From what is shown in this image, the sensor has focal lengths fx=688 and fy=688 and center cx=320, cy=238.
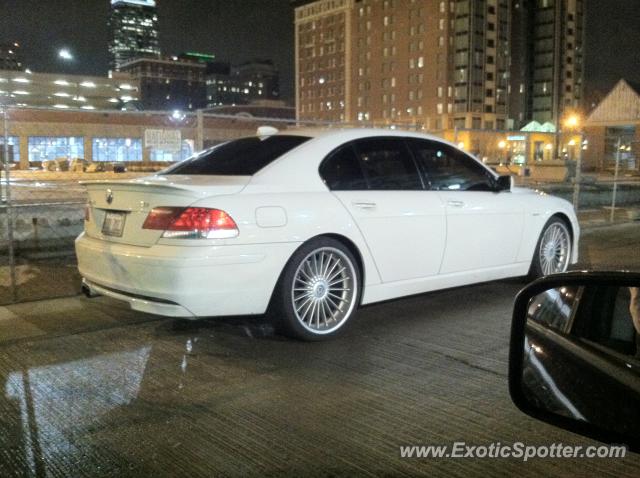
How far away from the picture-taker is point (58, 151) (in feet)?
28.8

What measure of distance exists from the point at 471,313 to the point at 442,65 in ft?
353

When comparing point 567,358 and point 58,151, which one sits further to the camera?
point 58,151

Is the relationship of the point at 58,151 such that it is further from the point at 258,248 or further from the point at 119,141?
the point at 258,248

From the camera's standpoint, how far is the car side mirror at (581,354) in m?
1.64

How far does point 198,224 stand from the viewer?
4.64 m

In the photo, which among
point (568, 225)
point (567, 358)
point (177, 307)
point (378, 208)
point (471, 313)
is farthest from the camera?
point (568, 225)

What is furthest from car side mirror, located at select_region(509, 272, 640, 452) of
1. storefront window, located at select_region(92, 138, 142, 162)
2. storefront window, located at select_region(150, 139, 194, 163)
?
storefront window, located at select_region(92, 138, 142, 162)

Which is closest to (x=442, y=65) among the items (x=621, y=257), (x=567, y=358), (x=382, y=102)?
(x=382, y=102)

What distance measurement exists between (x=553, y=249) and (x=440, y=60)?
351ft

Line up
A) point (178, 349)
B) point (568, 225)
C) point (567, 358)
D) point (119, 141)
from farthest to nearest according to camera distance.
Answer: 1. point (119, 141)
2. point (568, 225)
3. point (178, 349)
4. point (567, 358)

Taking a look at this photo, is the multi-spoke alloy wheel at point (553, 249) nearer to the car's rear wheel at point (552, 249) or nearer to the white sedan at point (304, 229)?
the car's rear wheel at point (552, 249)

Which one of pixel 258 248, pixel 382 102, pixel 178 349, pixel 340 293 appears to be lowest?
pixel 178 349

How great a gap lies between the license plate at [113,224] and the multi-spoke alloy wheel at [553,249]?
4077 millimetres

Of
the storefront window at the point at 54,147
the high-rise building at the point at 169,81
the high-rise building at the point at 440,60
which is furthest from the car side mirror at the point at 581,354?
the high-rise building at the point at 169,81
